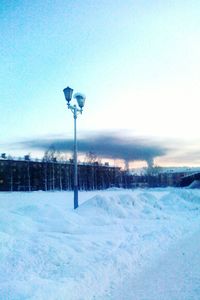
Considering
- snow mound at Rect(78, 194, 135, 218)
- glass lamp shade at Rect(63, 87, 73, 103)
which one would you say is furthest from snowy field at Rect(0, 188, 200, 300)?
glass lamp shade at Rect(63, 87, 73, 103)

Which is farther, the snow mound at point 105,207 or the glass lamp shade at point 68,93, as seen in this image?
the snow mound at point 105,207

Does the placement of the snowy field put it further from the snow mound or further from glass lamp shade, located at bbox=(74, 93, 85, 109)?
glass lamp shade, located at bbox=(74, 93, 85, 109)

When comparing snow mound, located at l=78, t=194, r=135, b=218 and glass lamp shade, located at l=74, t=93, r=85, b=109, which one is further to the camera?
glass lamp shade, located at l=74, t=93, r=85, b=109

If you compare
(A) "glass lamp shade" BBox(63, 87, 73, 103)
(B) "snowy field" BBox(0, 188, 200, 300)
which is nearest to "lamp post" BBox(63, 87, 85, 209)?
(A) "glass lamp shade" BBox(63, 87, 73, 103)

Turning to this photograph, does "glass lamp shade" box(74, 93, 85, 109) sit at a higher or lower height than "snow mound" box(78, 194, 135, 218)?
higher

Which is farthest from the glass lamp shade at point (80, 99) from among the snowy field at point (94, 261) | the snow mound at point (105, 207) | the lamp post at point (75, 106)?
the snowy field at point (94, 261)

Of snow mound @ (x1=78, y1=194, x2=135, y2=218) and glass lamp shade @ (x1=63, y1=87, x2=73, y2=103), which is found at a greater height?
glass lamp shade @ (x1=63, y1=87, x2=73, y2=103)

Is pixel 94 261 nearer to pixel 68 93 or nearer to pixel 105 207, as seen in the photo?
pixel 105 207

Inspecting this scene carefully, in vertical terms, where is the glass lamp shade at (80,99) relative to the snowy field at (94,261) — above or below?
above

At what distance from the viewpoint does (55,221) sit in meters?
11.5

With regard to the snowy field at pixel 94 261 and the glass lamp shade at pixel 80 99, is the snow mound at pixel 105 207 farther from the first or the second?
the glass lamp shade at pixel 80 99

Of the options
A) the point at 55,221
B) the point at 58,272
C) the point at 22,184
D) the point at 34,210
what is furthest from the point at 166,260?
the point at 22,184

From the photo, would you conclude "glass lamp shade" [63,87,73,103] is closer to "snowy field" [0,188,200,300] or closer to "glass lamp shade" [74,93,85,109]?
"glass lamp shade" [74,93,85,109]

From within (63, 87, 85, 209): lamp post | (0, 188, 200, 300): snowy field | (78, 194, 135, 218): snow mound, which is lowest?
(0, 188, 200, 300): snowy field
